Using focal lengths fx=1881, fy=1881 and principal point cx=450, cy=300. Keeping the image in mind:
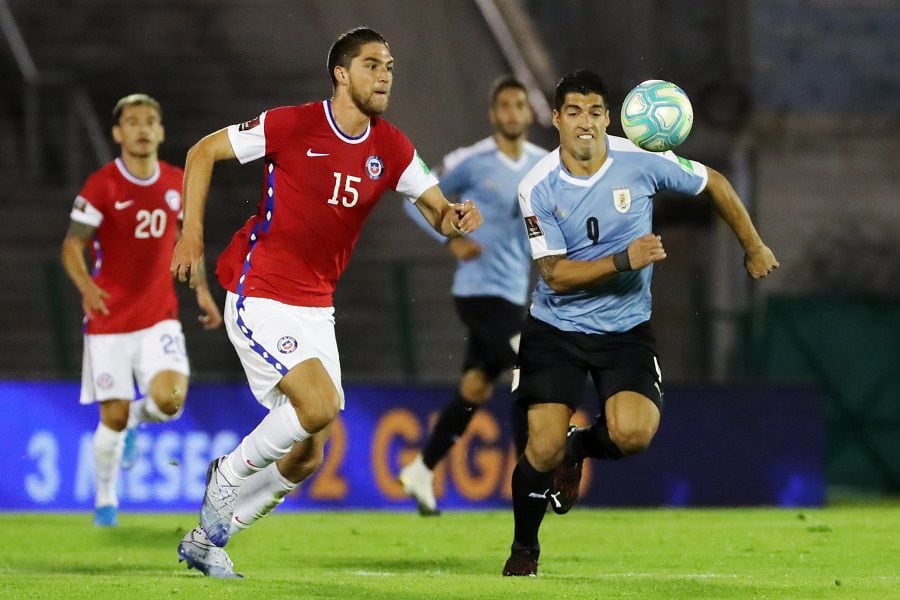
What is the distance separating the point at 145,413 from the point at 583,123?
4.08 meters

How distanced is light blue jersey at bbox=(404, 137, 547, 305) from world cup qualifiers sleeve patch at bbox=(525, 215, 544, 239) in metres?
3.06

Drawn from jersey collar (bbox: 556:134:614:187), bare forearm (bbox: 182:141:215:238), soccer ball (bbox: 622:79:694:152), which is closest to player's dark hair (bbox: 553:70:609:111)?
soccer ball (bbox: 622:79:694:152)

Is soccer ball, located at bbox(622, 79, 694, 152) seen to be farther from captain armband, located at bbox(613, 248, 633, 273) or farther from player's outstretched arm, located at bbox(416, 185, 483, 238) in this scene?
player's outstretched arm, located at bbox(416, 185, 483, 238)

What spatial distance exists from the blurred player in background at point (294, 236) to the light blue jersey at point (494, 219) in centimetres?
311

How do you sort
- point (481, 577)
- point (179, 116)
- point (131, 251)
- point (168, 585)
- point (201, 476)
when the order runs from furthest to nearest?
1. point (179, 116)
2. point (201, 476)
3. point (131, 251)
4. point (481, 577)
5. point (168, 585)

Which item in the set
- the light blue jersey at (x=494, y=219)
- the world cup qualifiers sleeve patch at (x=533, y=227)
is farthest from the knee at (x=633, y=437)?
the light blue jersey at (x=494, y=219)

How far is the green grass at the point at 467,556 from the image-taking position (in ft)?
24.6

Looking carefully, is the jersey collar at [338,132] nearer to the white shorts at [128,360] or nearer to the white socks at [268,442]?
the white socks at [268,442]

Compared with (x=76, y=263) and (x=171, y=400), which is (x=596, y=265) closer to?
(x=171, y=400)

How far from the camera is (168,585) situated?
7.54 meters

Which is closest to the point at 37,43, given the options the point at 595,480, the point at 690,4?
the point at 690,4

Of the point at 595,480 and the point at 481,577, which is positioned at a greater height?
the point at 481,577

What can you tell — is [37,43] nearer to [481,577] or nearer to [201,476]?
[201,476]

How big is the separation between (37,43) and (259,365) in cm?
1196
